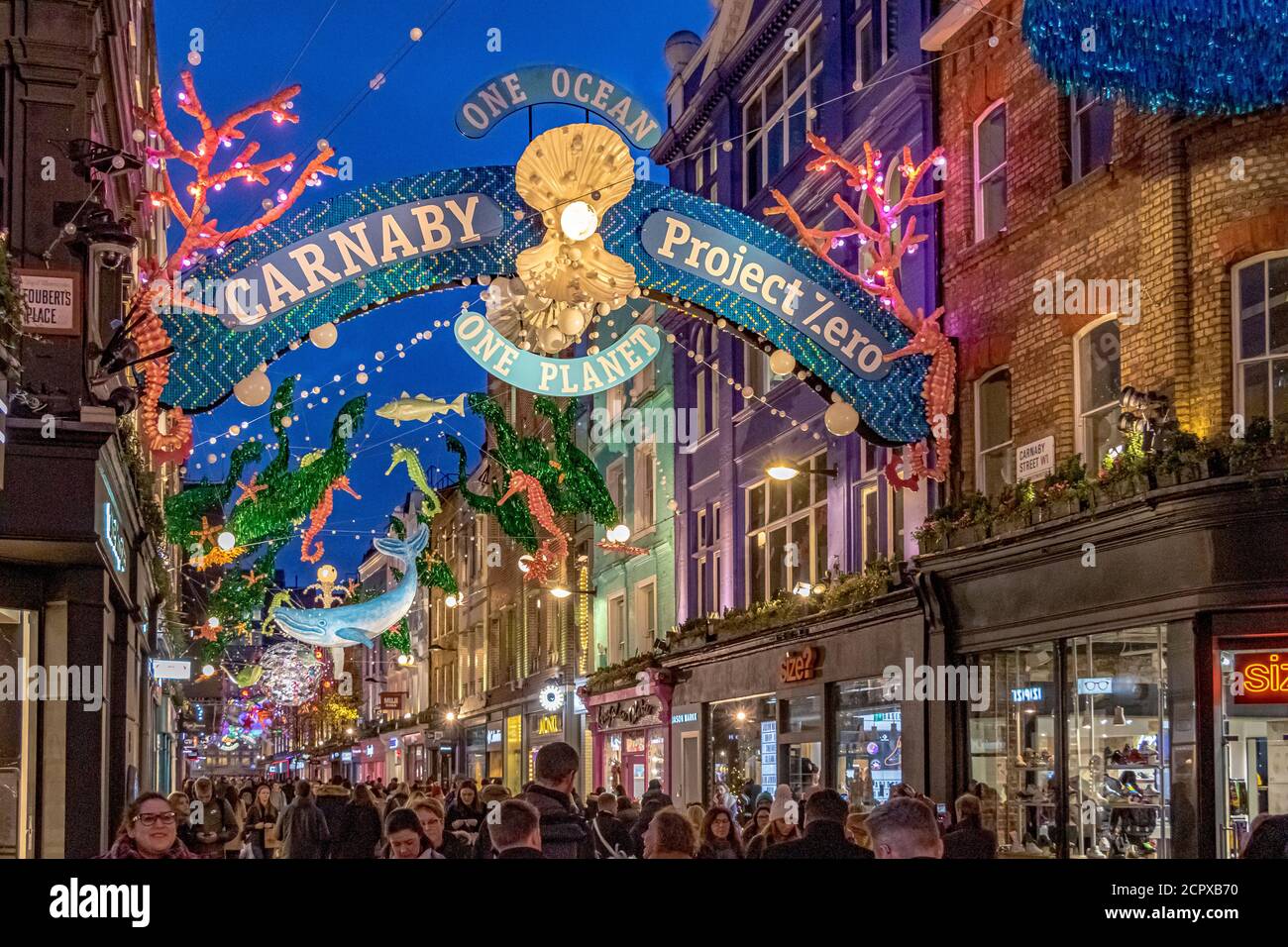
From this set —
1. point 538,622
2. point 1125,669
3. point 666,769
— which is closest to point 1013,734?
point 1125,669

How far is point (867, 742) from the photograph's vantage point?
74.7ft

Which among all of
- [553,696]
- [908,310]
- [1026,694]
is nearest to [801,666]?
[1026,694]

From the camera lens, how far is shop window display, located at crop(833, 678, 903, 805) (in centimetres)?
2183

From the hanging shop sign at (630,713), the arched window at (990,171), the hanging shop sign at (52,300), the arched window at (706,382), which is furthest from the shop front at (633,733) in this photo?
the hanging shop sign at (52,300)

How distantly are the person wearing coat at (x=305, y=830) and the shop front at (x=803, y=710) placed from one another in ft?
35.2

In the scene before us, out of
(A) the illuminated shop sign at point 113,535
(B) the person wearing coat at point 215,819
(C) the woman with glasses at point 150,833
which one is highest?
(A) the illuminated shop sign at point 113,535

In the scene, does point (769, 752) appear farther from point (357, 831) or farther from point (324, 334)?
point (357, 831)

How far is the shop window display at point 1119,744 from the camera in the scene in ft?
51.3

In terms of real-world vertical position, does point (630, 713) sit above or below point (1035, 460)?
below

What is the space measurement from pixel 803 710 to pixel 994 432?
6.91 metres

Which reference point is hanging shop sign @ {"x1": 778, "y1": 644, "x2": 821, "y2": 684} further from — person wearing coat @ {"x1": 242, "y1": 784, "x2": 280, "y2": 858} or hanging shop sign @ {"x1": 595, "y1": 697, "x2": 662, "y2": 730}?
hanging shop sign @ {"x1": 595, "y1": 697, "x2": 662, "y2": 730}

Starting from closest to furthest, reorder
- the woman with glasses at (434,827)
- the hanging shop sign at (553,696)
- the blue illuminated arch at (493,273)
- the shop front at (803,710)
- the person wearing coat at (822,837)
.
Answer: the person wearing coat at (822,837) → the woman with glasses at (434,827) → the blue illuminated arch at (493,273) → the shop front at (803,710) → the hanging shop sign at (553,696)

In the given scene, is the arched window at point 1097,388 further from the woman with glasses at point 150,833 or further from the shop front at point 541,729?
the shop front at point 541,729

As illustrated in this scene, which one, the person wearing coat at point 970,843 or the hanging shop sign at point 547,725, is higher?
the person wearing coat at point 970,843
